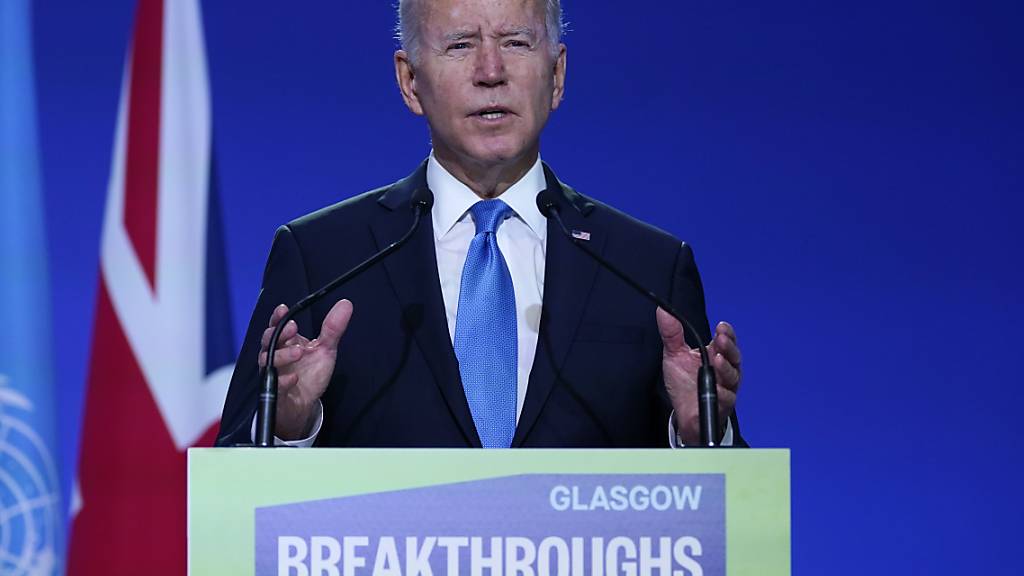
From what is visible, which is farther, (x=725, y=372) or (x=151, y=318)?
(x=151, y=318)

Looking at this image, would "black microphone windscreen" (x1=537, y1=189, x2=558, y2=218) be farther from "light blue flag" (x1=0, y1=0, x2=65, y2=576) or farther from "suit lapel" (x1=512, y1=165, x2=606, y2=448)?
"light blue flag" (x1=0, y1=0, x2=65, y2=576)

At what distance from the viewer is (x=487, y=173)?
1691 mm

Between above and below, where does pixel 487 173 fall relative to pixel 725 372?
above

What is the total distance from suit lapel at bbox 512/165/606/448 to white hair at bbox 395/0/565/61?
8.4 inches

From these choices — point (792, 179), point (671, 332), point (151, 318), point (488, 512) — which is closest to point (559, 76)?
point (671, 332)

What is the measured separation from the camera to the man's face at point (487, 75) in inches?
64.0

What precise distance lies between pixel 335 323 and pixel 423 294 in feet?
1.03

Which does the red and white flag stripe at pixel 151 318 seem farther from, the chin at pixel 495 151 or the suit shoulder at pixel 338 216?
the chin at pixel 495 151

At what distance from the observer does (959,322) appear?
2.74 meters

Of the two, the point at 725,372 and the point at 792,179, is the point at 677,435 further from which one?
the point at 792,179

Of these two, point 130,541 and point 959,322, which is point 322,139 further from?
point 959,322

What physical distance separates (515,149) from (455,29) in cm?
18

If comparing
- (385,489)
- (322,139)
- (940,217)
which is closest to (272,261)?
(385,489)

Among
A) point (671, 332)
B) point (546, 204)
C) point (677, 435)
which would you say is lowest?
point (677, 435)
